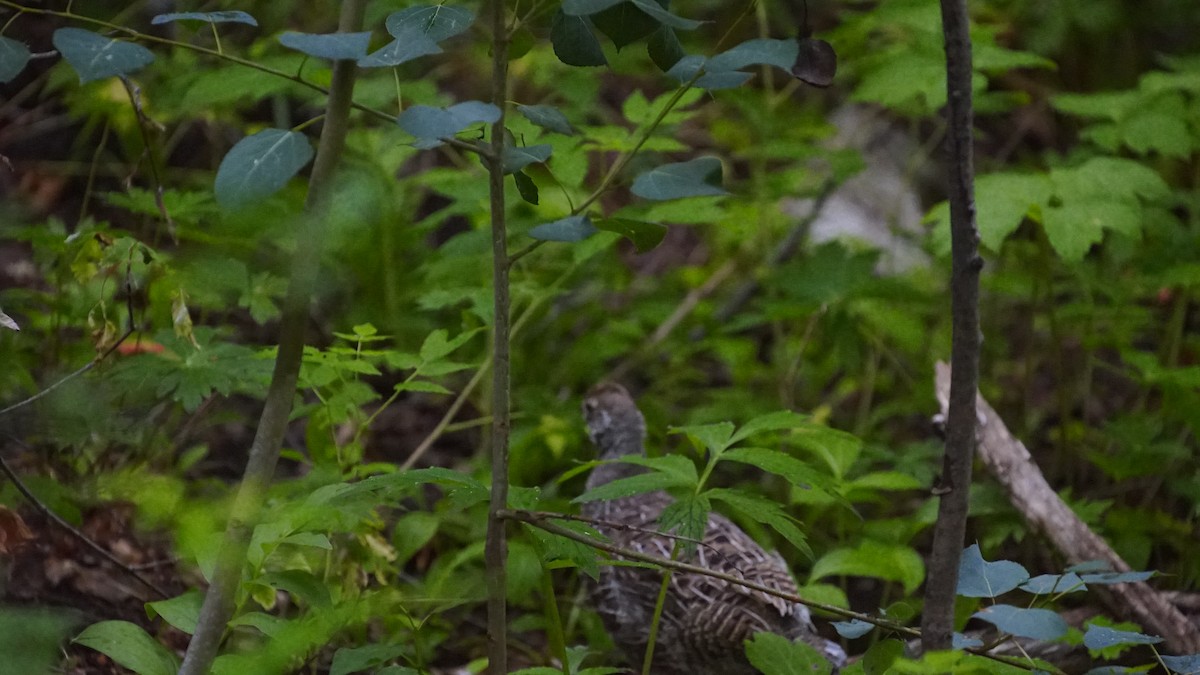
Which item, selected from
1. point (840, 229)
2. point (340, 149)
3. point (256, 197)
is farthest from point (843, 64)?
point (256, 197)

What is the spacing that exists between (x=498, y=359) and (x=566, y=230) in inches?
8.4

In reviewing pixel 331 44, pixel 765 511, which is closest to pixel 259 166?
pixel 331 44

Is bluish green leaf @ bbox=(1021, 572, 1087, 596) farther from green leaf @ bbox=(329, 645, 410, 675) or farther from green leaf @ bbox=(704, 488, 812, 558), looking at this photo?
green leaf @ bbox=(329, 645, 410, 675)

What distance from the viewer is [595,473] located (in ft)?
9.58

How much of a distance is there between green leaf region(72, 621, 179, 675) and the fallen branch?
1610 mm

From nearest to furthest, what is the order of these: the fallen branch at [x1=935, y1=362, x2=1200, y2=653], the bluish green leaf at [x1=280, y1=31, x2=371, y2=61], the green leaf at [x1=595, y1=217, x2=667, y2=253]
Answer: the bluish green leaf at [x1=280, y1=31, x2=371, y2=61] < the green leaf at [x1=595, y1=217, x2=667, y2=253] < the fallen branch at [x1=935, y1=362, x2=1200, y2=653]

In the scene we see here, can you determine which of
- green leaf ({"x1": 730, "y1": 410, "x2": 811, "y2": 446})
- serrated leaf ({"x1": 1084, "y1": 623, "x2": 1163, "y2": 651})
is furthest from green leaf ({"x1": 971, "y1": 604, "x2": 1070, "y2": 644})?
green leaf ({"x1": 730, "y1": 410, "x2": 811, "y2": 446})

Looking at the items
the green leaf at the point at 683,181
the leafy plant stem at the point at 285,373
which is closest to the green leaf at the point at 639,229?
the green leaf at the point at 683,181

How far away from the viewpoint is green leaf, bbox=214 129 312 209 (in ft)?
3.90

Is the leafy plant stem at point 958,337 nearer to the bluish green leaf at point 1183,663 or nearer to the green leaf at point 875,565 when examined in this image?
the bluish green leaf at point 1183,663

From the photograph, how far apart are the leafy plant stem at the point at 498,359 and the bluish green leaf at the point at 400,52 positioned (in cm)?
13

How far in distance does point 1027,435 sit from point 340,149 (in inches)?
102

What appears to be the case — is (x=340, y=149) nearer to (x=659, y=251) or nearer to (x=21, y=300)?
(x=21, y=300)

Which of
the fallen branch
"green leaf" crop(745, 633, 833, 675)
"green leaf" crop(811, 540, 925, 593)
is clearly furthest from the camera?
"green leaf" crop(811, 540, 925, 593)
